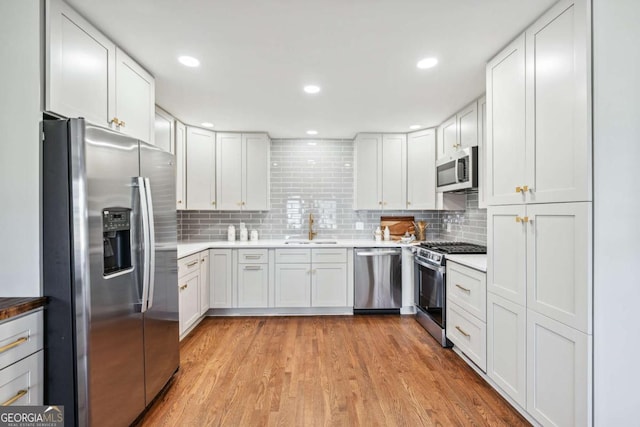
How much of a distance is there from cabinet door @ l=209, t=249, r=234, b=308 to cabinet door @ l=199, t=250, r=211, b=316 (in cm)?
6

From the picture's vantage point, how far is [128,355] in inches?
67.4

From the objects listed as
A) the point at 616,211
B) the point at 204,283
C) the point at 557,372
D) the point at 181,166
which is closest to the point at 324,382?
the point at 557,372

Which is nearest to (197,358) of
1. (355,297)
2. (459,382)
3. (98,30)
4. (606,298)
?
(355,297)

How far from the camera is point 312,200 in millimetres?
4512

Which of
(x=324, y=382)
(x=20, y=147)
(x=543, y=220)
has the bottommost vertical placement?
(x=324, y=382)

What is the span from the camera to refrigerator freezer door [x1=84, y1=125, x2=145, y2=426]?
1475 mm

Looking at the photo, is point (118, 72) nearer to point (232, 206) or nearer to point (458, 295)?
point (232, 206)

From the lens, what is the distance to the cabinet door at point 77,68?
1.54 m

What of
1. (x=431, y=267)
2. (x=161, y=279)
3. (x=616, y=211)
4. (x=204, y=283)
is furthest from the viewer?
(x=204, y=283)

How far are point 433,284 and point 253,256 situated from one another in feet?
6.96

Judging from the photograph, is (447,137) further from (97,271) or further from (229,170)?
(97,271)

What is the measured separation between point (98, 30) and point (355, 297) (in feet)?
11.3

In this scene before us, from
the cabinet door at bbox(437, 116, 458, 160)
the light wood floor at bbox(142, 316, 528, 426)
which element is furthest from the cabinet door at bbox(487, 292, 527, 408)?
the cabinet door at bbox(437, 116, 458, 160)

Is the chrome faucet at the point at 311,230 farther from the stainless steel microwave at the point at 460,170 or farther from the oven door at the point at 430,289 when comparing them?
the stainless steel microwave at the point at 460,170
